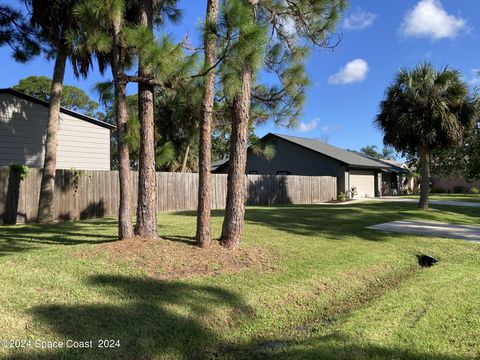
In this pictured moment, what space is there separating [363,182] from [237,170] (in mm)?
24351

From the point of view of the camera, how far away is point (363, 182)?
2936 cm

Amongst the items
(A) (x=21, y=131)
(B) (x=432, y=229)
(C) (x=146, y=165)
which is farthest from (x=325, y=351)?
(A) (x=21, y=131)

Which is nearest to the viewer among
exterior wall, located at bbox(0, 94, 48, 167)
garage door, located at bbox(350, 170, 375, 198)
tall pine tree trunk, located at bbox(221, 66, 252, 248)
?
tall pine tree trunk, located at bbox(221, 66, 252, 248)

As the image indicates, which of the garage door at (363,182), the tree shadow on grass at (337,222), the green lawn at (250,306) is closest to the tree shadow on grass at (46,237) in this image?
the green lawn at (250,306)

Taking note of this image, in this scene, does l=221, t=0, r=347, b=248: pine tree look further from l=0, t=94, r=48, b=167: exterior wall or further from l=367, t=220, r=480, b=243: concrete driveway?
l=0, t=94, r=48, b=167: exterior wall

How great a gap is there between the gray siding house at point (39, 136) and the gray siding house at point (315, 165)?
14371 mm

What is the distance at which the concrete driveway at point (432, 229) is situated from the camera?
10.1 metres

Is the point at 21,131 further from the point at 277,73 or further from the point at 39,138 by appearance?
the point at 277,73

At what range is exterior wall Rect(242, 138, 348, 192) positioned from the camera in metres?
27.1

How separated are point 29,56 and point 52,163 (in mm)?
3782

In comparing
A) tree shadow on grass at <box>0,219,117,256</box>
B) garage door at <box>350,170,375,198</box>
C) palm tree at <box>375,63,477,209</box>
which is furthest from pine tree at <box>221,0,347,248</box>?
garage door at <box>350,170,375,198</box>

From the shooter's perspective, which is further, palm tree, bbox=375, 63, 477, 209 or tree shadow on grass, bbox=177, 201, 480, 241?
palm tree, bbox=375, 63, 477, 209

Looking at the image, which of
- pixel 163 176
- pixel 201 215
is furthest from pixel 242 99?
pixel 163 176

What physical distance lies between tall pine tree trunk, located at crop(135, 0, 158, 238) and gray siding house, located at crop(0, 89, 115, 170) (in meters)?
9.22
